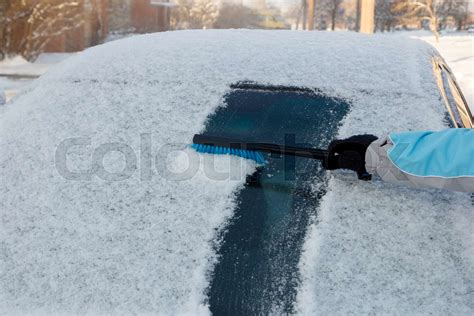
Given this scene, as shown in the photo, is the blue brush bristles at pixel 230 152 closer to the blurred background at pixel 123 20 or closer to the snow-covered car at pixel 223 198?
the snow-covered car at pixel 223 198

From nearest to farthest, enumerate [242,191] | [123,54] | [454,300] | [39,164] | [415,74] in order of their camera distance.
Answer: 1. [454,300]
2. [242,191]
3. [39,164]
4. [415,74]
5. [123,54]

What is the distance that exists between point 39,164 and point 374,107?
951 millimetres

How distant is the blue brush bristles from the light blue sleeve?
0.34 meters

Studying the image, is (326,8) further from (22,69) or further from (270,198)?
(270,198)

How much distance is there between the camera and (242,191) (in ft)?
4.35

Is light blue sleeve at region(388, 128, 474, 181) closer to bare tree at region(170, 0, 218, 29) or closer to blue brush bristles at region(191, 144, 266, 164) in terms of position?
blue brush bristles at region(191, 144, 266, 164)

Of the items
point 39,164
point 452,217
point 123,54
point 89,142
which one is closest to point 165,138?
point 89,142

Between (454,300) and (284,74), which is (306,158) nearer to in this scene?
(284,74)

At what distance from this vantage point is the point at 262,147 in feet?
4.63

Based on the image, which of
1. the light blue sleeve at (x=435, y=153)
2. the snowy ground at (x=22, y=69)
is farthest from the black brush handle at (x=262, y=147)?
the snowy ground at (x=22, y=69)

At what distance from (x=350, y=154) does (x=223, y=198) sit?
13.4 inches

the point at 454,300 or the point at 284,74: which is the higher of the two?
the point at 284,74

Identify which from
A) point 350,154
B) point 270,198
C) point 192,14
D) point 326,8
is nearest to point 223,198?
point 270,198

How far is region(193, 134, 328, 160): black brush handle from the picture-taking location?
1.37 meters
